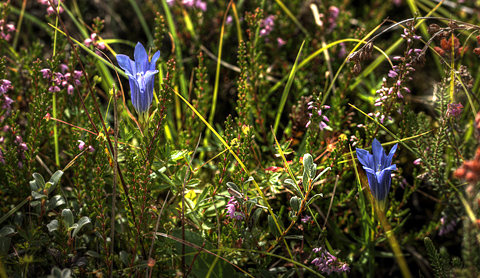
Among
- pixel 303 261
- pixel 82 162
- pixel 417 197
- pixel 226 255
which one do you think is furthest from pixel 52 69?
pixel 417 197

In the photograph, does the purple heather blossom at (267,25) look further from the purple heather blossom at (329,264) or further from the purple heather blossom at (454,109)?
the purple heather blossom at (329,264)

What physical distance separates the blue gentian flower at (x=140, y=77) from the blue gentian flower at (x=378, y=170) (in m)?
0.87

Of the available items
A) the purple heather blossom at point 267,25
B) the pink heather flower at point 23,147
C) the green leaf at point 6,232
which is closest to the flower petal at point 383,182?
the purple heather blossom at point 267,25

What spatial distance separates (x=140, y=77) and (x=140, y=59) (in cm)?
9

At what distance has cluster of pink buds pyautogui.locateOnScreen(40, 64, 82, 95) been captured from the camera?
1943 mm

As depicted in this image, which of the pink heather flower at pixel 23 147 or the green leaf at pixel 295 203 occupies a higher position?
the pink heather flower at pixel 23 147

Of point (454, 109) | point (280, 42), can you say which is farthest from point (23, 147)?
point (454, 109)

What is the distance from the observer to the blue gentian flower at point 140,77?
5.24 ft

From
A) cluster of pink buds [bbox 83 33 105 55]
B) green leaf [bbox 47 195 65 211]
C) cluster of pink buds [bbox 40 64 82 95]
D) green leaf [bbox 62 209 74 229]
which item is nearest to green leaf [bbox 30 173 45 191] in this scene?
green leaf [bbox 47 195 65 211]

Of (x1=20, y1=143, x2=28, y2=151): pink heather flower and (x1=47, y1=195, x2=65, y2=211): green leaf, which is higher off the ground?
(x1=20, y1=143, x2=28, y2=151): pink heather flower

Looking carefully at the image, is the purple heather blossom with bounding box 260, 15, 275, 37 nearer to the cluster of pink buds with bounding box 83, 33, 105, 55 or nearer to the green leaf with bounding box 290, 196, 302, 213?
the cluster of pink buds with bounding box 83, 33, 105, 55

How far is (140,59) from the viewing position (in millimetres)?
1665

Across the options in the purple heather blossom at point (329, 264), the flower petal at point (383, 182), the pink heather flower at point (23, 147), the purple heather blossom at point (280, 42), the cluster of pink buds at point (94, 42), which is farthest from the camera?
the purple heather blossom at point (280, 42)

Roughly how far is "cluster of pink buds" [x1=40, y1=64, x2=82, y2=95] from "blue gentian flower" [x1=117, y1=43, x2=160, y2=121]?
488 mm
